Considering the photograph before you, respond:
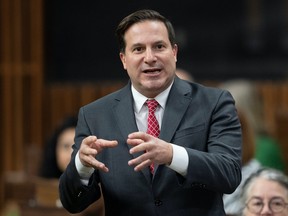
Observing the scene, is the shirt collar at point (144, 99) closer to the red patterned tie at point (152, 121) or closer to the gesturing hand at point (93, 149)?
the red patterned tie at point (152, 121)

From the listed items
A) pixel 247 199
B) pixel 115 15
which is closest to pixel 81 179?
pixel 247 199

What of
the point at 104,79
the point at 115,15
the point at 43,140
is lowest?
the point at 43,140

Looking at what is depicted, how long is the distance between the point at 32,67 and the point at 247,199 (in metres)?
5.32

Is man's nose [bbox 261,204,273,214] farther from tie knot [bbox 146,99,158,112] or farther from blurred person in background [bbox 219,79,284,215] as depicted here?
tie knot [bbox 146,99,158,112]

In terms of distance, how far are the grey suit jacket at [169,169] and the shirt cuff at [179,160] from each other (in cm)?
4

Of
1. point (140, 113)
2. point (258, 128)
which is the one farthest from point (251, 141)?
point (140, 113)

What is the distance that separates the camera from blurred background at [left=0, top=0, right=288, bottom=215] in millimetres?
8805

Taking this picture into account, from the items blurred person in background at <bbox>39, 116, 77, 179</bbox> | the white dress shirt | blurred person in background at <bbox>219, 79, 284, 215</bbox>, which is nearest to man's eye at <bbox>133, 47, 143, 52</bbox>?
the white dress shirt

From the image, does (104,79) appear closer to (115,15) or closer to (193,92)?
(115,15)

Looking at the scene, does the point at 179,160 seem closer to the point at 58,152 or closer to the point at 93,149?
the point at 93,149

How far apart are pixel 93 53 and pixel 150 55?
19.5 feet

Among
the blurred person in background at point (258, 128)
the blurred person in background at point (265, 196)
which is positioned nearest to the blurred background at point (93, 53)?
the blurred person in background at point (258, 128)

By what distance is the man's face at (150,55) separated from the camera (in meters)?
3.13

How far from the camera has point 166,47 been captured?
10.3 feet
